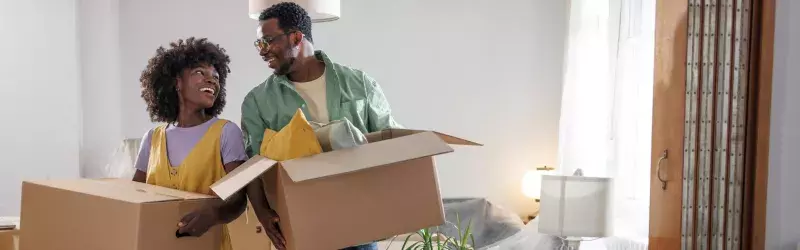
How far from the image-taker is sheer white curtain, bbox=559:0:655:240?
2758 mm

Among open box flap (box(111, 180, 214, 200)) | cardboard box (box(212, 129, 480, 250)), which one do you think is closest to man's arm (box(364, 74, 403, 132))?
cardboard box (box(212, 129, 480, 250))

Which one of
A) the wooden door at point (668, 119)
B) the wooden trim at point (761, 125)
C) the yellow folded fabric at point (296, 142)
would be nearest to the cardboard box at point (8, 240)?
the yellow folded fabric at point (296, 142)

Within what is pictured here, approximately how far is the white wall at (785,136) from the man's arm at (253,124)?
1529 millimetres

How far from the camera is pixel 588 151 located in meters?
3.19

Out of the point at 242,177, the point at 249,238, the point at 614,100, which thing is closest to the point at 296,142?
the point at 242,177

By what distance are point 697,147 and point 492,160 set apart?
5.53 feet

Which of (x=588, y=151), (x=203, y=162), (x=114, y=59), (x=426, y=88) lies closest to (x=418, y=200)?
(x=203, y=162)

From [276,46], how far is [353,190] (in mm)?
415

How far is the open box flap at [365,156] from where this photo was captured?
1334mm

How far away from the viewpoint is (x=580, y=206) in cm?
245

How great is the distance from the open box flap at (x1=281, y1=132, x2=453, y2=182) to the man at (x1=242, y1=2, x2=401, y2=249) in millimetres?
268

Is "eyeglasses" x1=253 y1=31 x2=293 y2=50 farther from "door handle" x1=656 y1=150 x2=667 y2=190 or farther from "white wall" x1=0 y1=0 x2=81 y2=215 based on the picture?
"white wall" x1=0 y1=0 x2=81 y2=215

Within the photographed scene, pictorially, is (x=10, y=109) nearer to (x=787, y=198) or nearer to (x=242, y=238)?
(x=242, y=238)

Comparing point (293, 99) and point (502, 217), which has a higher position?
point (293, 99)
